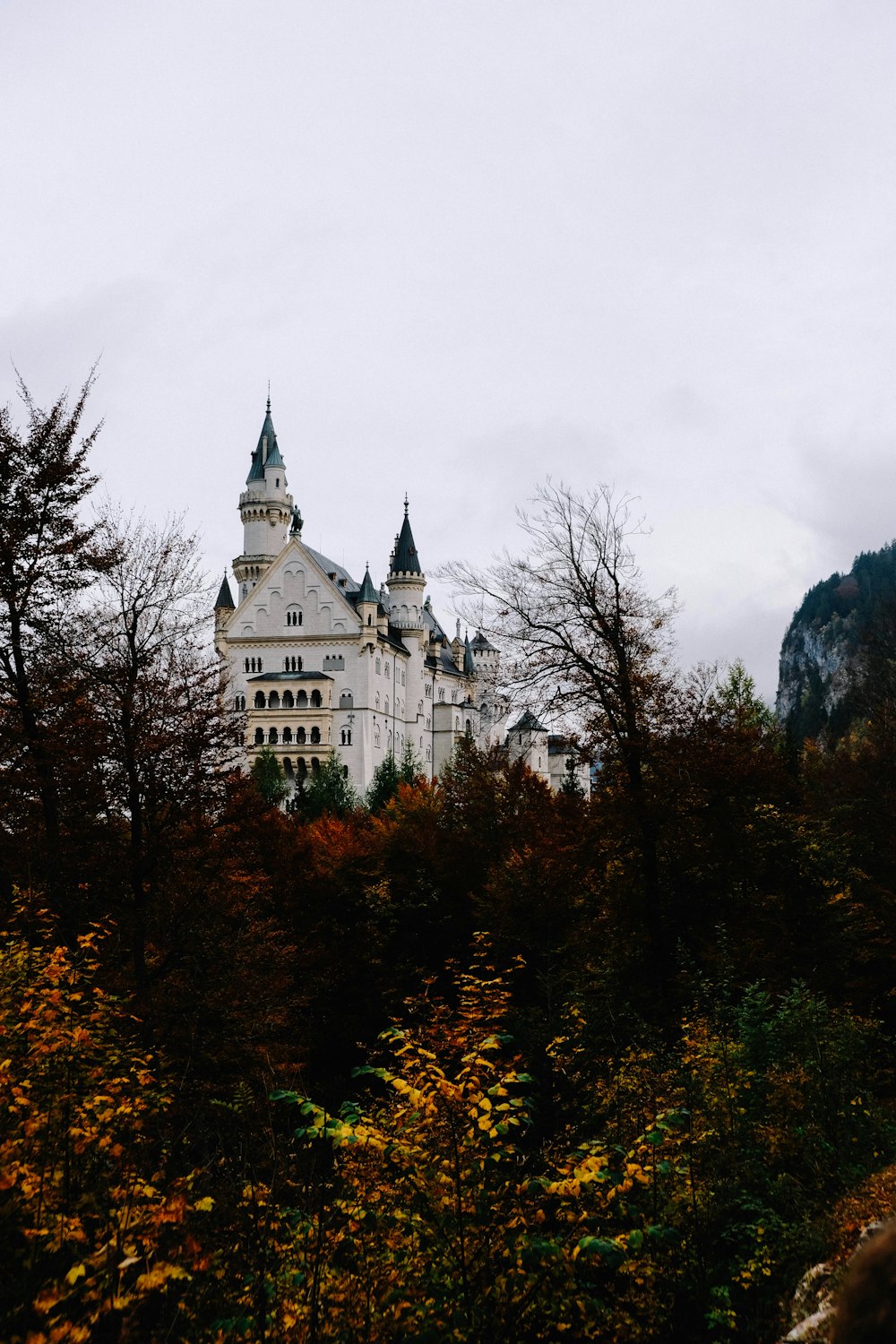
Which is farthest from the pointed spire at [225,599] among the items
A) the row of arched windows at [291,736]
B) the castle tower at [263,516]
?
the row of arched windows at [291,736]

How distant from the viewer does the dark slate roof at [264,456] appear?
318 feet

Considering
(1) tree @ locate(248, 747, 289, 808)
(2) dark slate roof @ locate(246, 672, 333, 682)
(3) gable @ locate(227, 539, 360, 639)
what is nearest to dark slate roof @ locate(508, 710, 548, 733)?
(1) tree @ locate(248, 747, 289, 808)

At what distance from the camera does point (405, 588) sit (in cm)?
9456

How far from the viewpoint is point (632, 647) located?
612 inches

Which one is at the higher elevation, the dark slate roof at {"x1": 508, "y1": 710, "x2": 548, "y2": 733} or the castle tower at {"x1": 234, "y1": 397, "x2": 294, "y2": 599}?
the castle tower at {"x1": 234, "y1": 397, "x2": 294, "y2": 599}

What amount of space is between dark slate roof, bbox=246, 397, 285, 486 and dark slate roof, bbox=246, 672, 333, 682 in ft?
74.8

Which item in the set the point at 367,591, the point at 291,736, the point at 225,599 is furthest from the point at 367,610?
the point at 225,599

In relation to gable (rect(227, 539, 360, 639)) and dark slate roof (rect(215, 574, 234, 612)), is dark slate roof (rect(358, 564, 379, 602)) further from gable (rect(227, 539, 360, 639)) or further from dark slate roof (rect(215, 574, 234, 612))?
dark slate roof (rect(215, 574, 234, 612))

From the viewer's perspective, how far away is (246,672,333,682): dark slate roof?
84750mm

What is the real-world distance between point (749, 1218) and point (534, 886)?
1448 centimetres

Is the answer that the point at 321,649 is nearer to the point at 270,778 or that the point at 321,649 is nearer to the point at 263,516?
the point at 263,516

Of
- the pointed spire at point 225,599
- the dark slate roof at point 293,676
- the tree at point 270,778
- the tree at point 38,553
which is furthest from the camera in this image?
the pointed spire at point 225,599

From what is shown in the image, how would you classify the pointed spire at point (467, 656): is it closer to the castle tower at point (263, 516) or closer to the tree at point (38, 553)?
the castle tower at point (263, 516)

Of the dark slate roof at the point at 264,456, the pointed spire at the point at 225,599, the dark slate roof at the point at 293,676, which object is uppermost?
the dark slate roof at the point at 264,456
